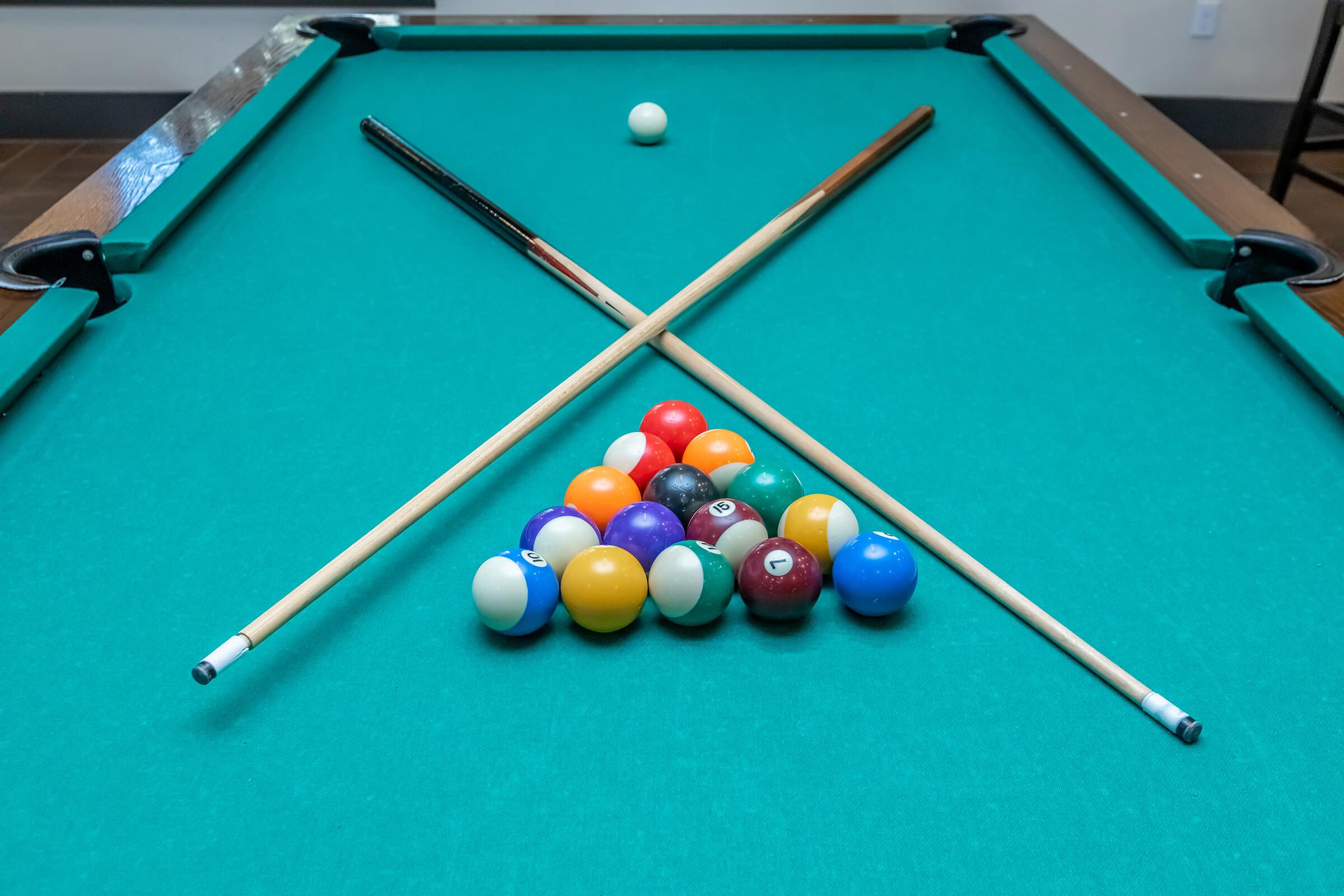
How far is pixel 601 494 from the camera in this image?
1.25 meters

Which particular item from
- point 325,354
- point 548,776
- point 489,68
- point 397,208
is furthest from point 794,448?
point 489,68

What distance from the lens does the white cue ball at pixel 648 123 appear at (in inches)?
88.0

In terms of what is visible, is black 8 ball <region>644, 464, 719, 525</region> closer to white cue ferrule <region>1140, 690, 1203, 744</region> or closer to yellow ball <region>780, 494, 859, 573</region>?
yellow ball <region>780, 494, 859, 573</region>

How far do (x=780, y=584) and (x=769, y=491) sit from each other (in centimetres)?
18

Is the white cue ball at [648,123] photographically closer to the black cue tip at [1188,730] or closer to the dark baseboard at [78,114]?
the black cue tip at [1188,730]

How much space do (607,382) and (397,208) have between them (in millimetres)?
723

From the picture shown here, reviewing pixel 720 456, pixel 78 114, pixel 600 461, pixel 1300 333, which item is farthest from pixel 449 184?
pixel 78 114

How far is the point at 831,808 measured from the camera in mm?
889

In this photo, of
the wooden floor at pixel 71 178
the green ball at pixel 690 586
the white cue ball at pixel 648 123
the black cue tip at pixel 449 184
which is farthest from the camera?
the wooden floor at pixel 71 178

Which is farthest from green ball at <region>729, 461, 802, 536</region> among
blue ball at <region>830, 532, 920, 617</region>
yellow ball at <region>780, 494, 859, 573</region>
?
blue ball at <region>830, 532, 920, 617</region>

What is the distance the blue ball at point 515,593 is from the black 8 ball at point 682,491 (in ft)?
0.60

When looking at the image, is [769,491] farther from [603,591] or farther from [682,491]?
[603,591]

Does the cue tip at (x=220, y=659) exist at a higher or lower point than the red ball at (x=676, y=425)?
→ higher

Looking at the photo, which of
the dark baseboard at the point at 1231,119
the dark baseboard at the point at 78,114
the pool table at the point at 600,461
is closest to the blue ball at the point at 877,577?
the pool table at the point at 600,461
